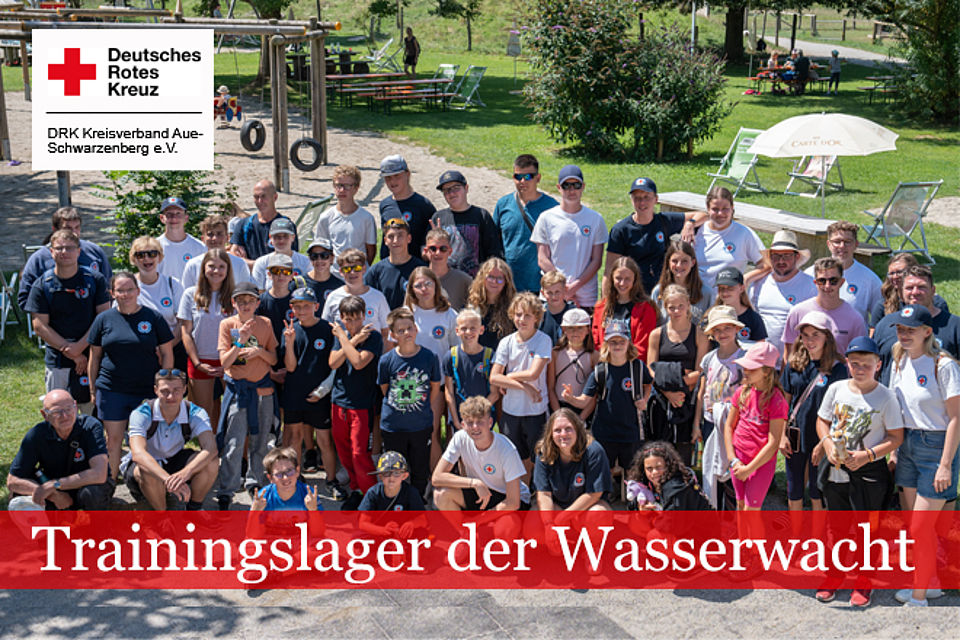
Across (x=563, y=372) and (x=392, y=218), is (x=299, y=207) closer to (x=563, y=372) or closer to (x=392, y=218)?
(x=392, y=218)

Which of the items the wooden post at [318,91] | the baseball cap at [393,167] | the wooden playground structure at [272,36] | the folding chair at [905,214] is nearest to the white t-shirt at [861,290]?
the baseball cap at [393,167]

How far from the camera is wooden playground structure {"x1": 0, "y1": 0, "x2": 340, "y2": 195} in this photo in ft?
50.2

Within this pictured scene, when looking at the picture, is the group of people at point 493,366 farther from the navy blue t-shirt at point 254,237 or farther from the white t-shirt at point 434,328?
the navy blue t-shirt at point 254,237

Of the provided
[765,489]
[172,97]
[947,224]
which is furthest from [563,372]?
[947,224]

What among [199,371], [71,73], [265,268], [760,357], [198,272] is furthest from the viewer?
[71,73]

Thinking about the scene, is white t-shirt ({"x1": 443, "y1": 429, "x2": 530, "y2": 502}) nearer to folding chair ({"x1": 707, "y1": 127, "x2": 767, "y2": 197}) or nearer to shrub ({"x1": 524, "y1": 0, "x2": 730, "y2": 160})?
folding chair ({"x1": 707, "y1": 127, "x2": 767, "y2": 197})

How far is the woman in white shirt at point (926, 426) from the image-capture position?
5.93 meters

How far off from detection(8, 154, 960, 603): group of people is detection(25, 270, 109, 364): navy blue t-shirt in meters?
0.02

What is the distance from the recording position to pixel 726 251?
314 inches

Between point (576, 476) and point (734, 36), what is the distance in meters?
33.2

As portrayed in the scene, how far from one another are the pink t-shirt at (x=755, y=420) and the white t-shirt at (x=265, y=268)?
3657 millimetres

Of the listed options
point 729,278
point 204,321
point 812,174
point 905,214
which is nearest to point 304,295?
point 204,321

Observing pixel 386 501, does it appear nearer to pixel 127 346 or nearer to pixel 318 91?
pixel 127 346

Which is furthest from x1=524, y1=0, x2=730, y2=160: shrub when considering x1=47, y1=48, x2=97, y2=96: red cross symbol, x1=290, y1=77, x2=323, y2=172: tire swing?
x1=47, y1=48, x2=97, y2=96: red cross symbol
